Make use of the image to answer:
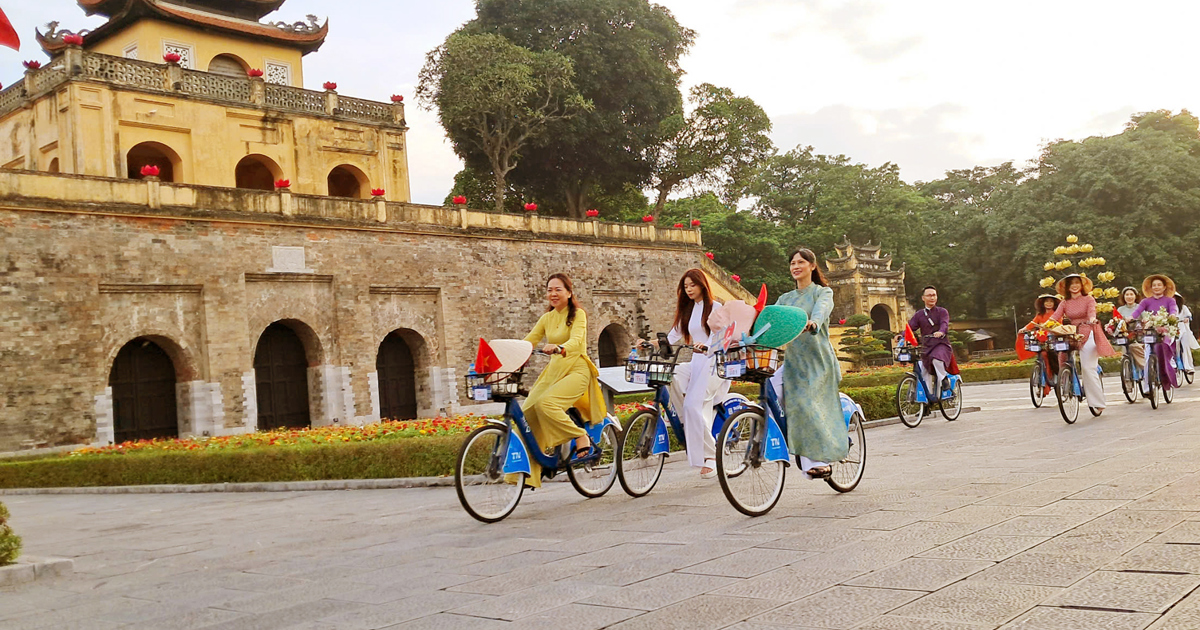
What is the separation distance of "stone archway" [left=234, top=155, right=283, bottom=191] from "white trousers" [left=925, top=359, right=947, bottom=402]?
20.3m

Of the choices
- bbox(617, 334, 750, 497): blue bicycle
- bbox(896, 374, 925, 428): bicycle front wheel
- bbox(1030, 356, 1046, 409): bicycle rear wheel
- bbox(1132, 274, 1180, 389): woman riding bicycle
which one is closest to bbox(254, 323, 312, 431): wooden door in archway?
bbox(896, 374, 925, 428): bicycle front wheel

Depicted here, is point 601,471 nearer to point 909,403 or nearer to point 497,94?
point 909,403

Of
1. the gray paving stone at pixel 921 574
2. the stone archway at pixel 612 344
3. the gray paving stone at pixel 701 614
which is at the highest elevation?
the stone archway at pixel 612 344

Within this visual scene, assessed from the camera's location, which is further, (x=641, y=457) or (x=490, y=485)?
(x=641, y=457)

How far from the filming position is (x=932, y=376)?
12.9m

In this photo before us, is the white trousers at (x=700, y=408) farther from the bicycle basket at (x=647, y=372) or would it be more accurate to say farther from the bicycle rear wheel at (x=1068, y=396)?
the bicycle rear wheel at (x=1068, y=396)

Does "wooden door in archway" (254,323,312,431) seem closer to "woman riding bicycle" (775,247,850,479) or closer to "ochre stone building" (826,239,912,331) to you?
"woman riding bicycle" (775,247,850,479)

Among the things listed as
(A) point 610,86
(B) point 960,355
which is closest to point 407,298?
(A) point 610,86

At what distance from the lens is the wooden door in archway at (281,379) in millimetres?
23031

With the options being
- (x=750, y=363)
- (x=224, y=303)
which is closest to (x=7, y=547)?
(x=750, y=363)

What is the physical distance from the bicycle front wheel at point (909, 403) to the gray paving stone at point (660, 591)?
29.3 ft

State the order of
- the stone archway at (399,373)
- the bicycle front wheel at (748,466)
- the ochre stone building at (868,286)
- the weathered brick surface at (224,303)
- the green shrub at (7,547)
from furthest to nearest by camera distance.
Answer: the ochre stone building at (868,286) → the stone archway at (399,373) → the weathered brick surface at (224,303) → the bicycle front wheel at (748,466) → the green shrub at (7,547)

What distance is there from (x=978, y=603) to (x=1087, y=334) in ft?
28.7

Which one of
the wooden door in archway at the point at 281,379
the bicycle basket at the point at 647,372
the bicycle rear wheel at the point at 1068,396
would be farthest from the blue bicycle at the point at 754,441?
the wooden door in archway at the point at 281,379
